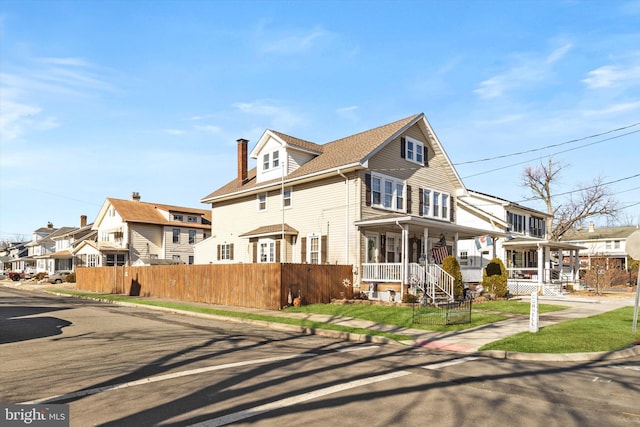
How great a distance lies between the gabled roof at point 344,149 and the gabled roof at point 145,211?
2150 cm

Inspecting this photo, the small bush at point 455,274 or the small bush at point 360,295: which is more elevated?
the small bush at point 455,274

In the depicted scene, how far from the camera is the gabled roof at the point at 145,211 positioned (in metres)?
51.6

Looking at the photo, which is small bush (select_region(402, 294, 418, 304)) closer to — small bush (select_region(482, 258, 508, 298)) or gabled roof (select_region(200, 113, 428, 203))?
small bush (select_region(482, 258, 508, 298))

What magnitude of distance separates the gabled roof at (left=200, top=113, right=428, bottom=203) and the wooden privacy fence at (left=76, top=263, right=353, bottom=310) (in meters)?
5.60

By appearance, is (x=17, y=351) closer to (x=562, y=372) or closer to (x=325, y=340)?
(x=325, y=340)

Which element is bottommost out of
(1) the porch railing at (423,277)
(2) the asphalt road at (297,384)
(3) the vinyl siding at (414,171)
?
(2) the asphalt road at (297,384)

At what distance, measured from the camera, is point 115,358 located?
10133 millimetres

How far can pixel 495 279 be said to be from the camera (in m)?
26.2

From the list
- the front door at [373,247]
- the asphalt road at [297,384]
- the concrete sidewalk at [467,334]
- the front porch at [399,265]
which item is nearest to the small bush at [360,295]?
the front porch at [399,265]

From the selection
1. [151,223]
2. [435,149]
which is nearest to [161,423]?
[435,149]

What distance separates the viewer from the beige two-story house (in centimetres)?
2436

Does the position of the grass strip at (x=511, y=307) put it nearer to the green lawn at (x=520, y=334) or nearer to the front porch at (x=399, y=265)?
the green lawn at (x=520, y=334)

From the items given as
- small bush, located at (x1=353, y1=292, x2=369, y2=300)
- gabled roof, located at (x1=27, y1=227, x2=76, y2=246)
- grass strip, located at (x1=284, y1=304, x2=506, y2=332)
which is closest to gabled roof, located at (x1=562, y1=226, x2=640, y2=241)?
small bush, located at (x1=353, y1=292, x2=369, y2=300)

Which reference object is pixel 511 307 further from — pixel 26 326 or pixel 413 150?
pixel 26 326
